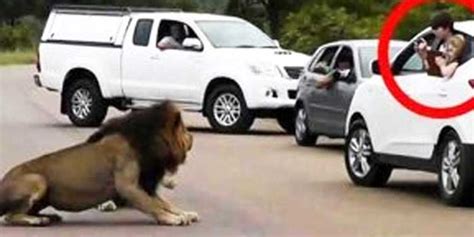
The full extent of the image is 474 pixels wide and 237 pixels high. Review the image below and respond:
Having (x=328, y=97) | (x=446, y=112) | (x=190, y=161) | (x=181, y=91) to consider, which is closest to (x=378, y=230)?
(x=446, y=112)

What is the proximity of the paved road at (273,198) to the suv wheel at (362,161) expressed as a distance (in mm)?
152

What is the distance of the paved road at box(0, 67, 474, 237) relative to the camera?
40.7 feet

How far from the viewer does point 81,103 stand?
27125 millimetres

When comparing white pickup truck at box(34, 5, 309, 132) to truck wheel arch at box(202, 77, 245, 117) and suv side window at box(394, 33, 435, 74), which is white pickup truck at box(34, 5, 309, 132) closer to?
truck wheel arch at box(202, 77, 245, 117)

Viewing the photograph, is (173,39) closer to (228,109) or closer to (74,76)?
(228,109)

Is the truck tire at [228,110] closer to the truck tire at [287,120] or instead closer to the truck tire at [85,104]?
the truck tire at [287,120]

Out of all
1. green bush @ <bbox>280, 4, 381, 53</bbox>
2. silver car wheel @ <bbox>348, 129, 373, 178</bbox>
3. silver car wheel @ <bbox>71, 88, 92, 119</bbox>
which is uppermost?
silver car wheel @ <bbox>348, 129, 373, 178</bbox>

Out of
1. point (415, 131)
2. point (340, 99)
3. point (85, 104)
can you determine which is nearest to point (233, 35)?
point (85, 104)

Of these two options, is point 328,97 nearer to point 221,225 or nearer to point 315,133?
point 315,133

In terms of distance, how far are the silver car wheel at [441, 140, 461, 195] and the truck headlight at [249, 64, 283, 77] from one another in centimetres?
1069

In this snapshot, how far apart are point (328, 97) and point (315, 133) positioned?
2.69 feet

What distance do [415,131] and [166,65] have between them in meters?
11.6

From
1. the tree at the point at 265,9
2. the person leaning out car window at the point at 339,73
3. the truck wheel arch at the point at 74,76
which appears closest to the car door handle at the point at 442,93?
the person leaning out car window at the point at 339,73

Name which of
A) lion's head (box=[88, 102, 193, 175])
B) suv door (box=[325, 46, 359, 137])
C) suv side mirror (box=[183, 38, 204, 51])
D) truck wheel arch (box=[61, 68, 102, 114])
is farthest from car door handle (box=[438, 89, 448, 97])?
truck wheel arch (box=[61, 68, 102, 114])
